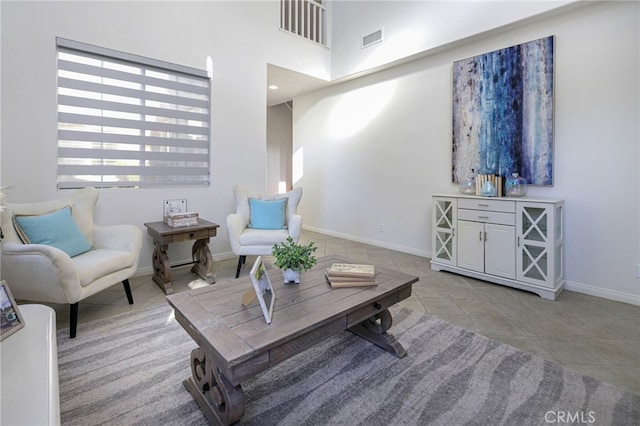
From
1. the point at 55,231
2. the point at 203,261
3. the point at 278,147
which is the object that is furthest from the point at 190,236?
the point at 278,147

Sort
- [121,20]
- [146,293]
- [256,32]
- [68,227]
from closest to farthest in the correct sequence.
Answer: [68,227] < [146,293] < [121,20] < [256,32]

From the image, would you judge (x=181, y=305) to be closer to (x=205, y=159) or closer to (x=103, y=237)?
(x=103, y=237)

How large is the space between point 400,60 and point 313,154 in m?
2.20

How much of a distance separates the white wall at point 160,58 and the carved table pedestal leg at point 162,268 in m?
0.40

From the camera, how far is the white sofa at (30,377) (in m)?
0.81

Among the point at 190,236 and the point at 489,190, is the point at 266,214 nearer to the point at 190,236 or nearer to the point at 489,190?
the point at 190,236

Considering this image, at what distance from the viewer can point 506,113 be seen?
325cm

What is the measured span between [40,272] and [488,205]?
3.57 m

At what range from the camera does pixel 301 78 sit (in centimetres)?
480

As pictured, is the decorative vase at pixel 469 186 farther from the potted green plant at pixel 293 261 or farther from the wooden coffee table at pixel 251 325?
the potted green plant at pixel 293 261

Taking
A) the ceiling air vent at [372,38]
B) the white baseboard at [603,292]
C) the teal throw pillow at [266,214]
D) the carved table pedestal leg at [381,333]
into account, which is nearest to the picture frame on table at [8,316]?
the carved table pedestal leg at [381,333]

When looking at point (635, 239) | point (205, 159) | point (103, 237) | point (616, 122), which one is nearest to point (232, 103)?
point (205, 159)

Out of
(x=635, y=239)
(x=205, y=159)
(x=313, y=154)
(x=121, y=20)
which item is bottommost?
(x=635, y=239)

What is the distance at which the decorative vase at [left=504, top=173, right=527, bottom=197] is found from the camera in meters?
3.13
